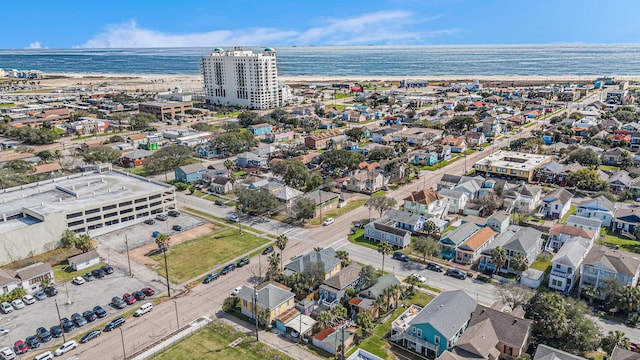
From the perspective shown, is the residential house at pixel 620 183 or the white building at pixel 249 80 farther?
the white building at pixel 249 80

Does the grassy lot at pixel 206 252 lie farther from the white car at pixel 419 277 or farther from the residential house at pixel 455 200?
the residential house at pixel 455 200

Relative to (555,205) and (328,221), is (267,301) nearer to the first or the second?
(328,221)

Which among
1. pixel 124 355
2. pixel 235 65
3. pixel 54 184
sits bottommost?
pixel 124 355

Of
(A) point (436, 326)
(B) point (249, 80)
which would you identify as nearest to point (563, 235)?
(A) point (436, 326)

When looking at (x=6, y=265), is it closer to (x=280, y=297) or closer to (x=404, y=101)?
(x=280, y=297)

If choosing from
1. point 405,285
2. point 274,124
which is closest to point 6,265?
point 405,285

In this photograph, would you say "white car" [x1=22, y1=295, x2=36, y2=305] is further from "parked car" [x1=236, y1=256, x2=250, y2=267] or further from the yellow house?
the yellow house

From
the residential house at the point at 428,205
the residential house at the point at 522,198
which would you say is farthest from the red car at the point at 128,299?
the residential house at the point at 522,198
